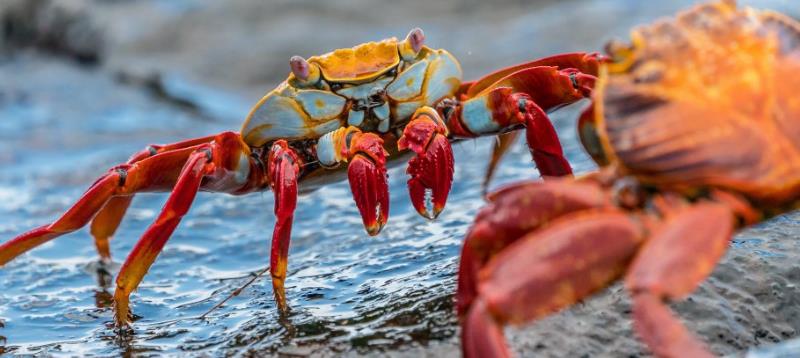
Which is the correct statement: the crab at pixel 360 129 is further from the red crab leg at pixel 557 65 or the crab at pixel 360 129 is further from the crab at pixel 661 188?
the crab at pixel 661 188

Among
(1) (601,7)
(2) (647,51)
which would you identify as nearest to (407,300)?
(2) (647,51)

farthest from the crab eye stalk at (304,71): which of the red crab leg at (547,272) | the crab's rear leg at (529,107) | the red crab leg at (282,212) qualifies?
the red crab leg at (547,272)

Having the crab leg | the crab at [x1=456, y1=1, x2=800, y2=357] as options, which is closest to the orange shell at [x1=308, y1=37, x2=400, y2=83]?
the crab leg

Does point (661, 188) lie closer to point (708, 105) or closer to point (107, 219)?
point (708, 105)

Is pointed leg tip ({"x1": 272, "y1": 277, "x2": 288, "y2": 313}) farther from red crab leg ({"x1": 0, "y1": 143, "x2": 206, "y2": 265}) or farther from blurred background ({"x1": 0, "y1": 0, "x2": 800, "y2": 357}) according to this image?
red crab leg ({"x1": 0, "y1": 143, "x2": 206, "y2": 265})

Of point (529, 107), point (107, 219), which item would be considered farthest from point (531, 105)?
point (107, 219)

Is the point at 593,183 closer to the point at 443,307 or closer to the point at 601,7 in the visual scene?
the point at 443,307
